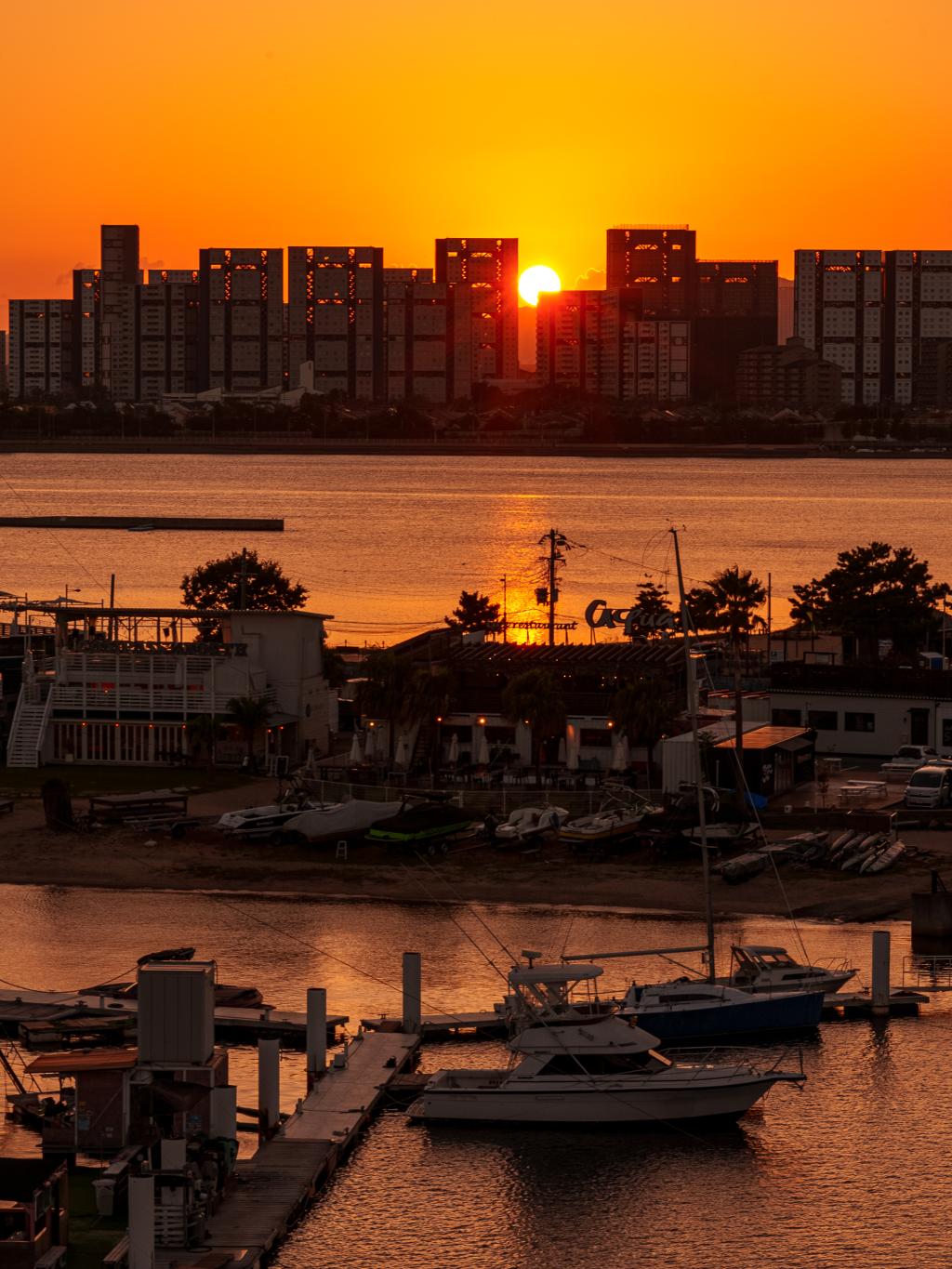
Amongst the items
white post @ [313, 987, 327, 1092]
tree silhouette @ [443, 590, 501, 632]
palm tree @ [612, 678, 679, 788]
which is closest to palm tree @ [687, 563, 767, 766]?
tree silhouette @ [443, 590, 501, 632]

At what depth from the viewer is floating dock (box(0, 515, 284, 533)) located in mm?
156250

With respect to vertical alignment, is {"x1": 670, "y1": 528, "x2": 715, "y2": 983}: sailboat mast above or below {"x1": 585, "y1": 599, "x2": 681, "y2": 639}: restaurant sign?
below

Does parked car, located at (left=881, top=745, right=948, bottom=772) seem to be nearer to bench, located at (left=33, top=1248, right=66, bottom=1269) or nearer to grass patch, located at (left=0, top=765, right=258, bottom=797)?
grass patch, located at (left=0, top=765, right=258, bottom=797)

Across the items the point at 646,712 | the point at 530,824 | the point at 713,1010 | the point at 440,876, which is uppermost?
the point at 646,712

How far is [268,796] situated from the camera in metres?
39.2

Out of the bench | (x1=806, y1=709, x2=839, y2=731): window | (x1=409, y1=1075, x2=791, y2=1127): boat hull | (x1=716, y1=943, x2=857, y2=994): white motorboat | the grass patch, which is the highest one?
(x1=806, y1=709, x2=839, y2=731): window

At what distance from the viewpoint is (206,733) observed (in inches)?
1657

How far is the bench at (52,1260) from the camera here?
1755 cm

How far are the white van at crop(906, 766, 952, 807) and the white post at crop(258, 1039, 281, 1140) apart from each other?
1858 cm

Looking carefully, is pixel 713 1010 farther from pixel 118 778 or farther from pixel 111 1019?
pixel 118 778

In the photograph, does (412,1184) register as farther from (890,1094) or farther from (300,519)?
(300,519)

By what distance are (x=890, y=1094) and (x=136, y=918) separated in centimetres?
1292

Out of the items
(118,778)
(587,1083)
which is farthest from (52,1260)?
(118,778)

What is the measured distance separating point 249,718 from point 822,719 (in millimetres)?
12098
